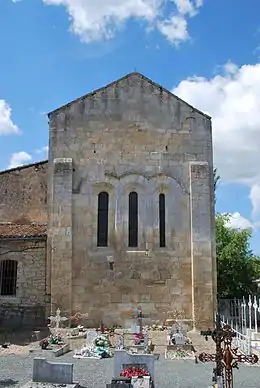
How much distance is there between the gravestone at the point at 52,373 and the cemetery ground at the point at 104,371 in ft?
1.91

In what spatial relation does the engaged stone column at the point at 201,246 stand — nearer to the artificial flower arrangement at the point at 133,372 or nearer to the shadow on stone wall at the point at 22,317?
the shadow on stone wall at the point at 22,317

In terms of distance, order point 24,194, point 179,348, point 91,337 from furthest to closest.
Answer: point 24,194 → point 91,337 → point 179,348

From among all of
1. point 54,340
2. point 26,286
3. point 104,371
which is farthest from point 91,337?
point 26,286

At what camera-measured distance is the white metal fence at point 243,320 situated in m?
15.5

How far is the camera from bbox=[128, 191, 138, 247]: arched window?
2064cm

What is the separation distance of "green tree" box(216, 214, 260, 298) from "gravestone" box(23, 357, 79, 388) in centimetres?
2003

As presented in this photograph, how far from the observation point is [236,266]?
Answer: 29734mm

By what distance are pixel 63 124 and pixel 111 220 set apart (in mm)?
4779

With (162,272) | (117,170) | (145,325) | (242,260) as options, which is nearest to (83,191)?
(117,170)

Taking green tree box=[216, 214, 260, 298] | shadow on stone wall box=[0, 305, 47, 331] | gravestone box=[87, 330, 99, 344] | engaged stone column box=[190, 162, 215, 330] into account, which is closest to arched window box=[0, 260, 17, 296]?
shadow on stone wall box=[0, 305, 47, 331]

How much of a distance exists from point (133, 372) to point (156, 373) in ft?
7.39

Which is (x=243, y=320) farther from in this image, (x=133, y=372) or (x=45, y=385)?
(x=45, y=385)

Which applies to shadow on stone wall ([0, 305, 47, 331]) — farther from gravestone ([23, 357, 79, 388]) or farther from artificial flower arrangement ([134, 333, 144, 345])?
gravestone ([23, 357, 79, 388])

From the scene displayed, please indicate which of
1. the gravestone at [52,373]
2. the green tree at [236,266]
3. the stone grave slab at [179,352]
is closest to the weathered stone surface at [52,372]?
the gravestone at [52,373]
